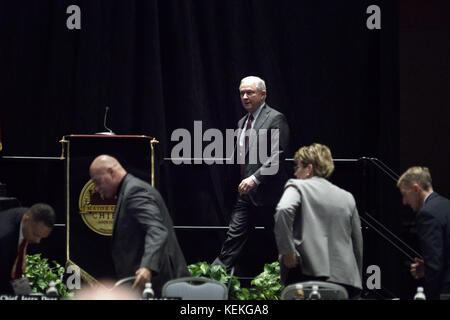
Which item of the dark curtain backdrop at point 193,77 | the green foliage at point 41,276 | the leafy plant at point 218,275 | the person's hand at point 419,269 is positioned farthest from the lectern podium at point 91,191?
the person's hand at point 419,269

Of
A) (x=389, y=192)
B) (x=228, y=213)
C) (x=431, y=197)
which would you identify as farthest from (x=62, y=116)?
(x=431, y=197)

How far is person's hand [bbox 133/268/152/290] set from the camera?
4.79 meters

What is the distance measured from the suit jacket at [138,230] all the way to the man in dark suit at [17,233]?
0.49 meters

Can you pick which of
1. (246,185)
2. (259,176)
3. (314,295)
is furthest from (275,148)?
(314,295)

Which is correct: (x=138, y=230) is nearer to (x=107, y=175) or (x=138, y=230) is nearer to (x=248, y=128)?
(x=107, y=175)

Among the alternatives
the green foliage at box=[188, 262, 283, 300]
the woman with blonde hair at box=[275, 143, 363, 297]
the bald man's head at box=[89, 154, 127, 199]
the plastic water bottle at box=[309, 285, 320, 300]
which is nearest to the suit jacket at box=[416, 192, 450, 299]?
the woman with blonde hair at box=[275, 143, 363, 297]

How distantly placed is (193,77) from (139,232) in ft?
10.2

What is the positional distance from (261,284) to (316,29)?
9.30 ft

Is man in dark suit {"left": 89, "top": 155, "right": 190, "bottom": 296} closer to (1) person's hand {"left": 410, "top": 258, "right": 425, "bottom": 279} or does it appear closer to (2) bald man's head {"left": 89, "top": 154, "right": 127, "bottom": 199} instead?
(2) bald man's head {"left": 89, "top": 154, "right": 127, "bottom": 199}

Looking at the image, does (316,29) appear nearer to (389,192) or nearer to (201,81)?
(201,81)

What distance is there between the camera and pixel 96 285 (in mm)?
6223

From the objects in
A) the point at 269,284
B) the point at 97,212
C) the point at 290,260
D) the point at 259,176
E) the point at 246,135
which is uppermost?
the point at 246,135

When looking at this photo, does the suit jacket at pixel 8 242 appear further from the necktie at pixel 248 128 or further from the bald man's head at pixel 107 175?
the necktie at pixel 248 128

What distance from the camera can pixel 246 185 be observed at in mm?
6535
